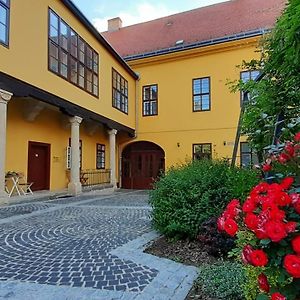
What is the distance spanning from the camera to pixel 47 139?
13172 mm

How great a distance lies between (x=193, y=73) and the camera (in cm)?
1803

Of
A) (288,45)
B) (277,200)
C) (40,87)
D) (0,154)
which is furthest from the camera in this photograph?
(40,87)

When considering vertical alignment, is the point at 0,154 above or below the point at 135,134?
below

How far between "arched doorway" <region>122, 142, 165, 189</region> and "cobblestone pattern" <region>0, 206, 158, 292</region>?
11801 millimetres

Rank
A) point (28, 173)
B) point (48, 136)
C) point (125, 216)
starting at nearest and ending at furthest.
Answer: point (125, 216) → point (28, 173) → point (48, 136)

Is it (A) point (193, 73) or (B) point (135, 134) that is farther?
(B) point (135, 134)

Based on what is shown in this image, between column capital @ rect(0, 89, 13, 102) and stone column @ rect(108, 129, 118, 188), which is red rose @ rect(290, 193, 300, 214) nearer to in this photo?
column capital @ rect(0, 89, 13, 102)

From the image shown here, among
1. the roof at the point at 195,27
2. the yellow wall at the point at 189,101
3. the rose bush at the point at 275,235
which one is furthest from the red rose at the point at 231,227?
the roof at the point at 195,27

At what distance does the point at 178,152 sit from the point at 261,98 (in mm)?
13753

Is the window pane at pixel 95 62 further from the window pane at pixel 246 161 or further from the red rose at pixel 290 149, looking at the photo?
the red rose at pixel 290 149

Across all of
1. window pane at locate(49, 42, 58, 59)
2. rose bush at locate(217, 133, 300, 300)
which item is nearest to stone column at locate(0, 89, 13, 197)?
window pane at locate(49, 42, 58, 59)

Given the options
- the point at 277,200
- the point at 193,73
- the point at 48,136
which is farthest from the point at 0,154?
the point at 193,73

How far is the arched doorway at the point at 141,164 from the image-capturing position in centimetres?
1930

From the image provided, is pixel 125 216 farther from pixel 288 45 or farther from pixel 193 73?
pixel 193 73
